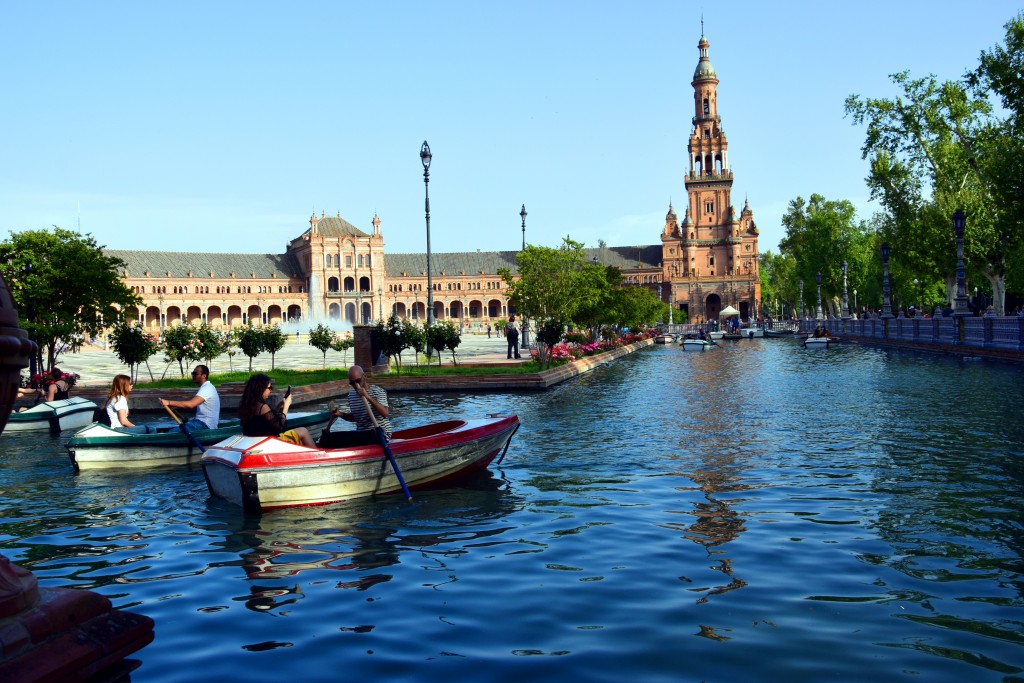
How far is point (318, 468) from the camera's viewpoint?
10484 mm

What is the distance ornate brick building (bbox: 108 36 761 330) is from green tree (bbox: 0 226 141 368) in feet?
314

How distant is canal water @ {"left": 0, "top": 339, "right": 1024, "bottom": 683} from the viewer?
561 cm

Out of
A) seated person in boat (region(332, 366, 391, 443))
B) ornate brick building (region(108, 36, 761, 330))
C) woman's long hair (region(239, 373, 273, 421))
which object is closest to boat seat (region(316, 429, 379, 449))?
seated person in boat (region(332, 366, 391, 443))

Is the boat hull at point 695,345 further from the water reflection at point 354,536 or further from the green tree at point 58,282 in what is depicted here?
the water reflection at point 354,536

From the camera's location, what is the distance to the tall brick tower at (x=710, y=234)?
416ft

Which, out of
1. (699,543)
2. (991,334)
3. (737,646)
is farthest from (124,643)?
(991,334)

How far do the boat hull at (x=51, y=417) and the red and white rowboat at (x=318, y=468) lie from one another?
10.5 metres

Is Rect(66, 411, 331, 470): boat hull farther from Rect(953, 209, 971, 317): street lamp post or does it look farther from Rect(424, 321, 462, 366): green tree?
Rect(953, 209, 971, 317): street lamp post

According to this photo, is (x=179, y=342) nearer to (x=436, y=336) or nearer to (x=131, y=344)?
(x=131, y=344)

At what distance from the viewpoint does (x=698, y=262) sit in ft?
425

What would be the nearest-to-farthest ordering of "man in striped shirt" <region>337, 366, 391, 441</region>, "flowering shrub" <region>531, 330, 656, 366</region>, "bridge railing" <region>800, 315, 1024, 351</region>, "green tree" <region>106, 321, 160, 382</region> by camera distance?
1. "man in striped shirt" <region>337, 366, 391, 441</region>
2. "green tree" <region>106, 321, 160, 382</region>
3. "bridge railing" <region>800, 315, 1024, 351</region>
4. "flowering shrub" <region>531, 330, 656, 366</region>

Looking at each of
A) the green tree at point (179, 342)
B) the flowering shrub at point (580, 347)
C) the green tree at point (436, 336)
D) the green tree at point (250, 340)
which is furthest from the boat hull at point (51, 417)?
the flowering shrub at point (580, 347)

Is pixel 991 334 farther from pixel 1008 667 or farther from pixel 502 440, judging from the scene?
pixel 1008 667

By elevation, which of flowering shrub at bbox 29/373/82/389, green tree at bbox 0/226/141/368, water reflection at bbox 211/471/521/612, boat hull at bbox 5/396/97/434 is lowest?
water reflection at bbox 211/471/521/612
